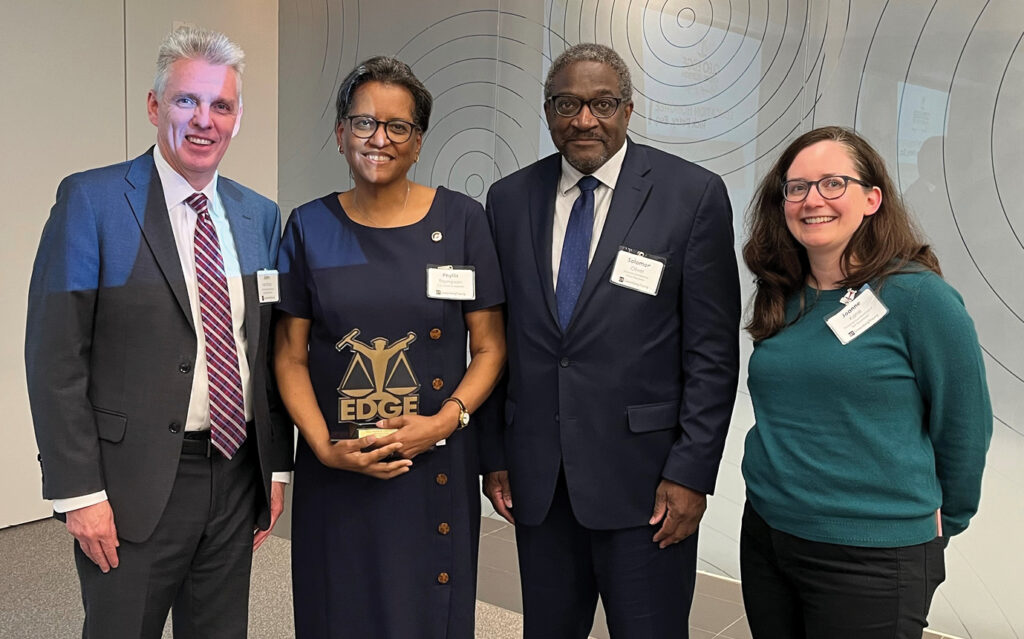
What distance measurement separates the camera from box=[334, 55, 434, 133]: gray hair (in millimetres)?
2070

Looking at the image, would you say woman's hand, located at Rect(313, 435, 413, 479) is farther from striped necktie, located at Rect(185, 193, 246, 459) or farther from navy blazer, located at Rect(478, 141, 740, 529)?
navy blazer, located at Rect(478, 141, 740, 529)

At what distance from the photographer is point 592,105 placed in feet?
6.93

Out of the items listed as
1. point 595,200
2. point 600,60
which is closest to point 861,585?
point 595,200

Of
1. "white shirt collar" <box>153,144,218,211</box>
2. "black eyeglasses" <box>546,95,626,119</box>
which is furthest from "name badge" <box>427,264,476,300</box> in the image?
"white shirt collar" <box>153,144,218,211</box>

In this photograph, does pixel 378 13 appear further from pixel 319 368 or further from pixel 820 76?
pixel 319 368

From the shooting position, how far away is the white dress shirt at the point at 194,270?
195 centimetres

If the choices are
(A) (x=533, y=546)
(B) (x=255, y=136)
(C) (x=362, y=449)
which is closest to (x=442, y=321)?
(C) (x=362, y=449)

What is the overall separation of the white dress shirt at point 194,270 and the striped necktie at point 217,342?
1 cm

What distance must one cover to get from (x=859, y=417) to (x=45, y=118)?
14.7 ft

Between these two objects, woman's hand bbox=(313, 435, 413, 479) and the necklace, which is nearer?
woman's hand bbox=(313, 435, 413, 479)

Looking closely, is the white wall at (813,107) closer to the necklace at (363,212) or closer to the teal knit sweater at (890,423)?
the teal knit sweater at (890,423)

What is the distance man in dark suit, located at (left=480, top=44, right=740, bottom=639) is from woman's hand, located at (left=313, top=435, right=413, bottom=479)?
1.13 feet

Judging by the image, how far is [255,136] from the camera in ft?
18.7

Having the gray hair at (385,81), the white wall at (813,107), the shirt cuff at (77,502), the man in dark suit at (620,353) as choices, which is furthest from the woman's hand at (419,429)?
the white wall at (813,107)
